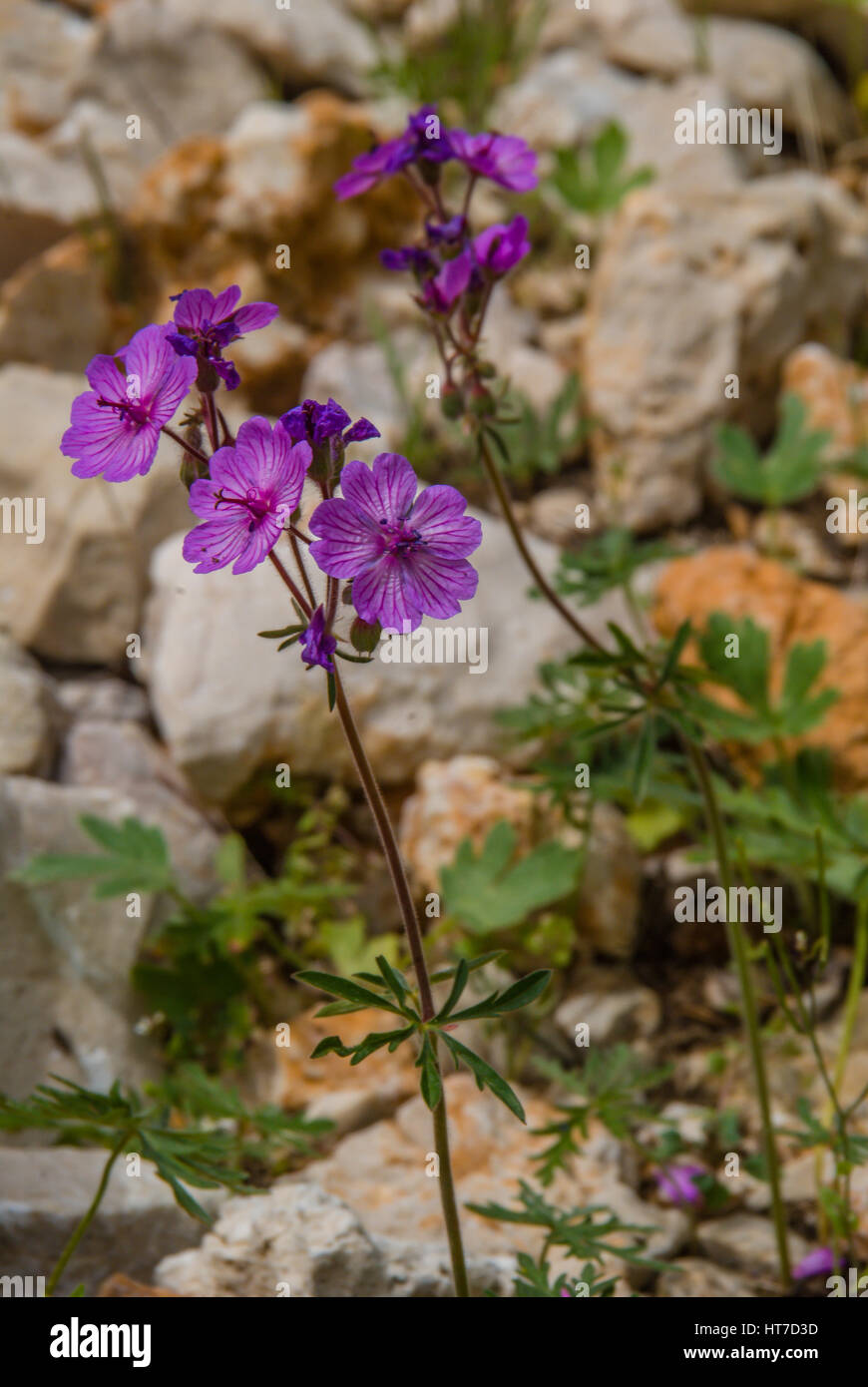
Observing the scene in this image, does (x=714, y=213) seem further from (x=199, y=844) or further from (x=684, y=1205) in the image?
(x=684, y=1205)

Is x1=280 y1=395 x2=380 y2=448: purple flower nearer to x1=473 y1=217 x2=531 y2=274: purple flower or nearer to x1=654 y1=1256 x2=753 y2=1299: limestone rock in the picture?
x1=473 y1=217 x2=531 y2=274: purple flower

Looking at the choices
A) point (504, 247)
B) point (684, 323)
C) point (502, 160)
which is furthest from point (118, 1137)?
point (684, 323)

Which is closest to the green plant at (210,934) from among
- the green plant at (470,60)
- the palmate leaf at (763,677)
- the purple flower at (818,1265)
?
the palmate leaf at (763,677)

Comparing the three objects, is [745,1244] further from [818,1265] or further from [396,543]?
Answer: [396,543]

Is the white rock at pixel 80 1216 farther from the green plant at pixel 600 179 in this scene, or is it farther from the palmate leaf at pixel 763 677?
the green plant at pixel 600 179
